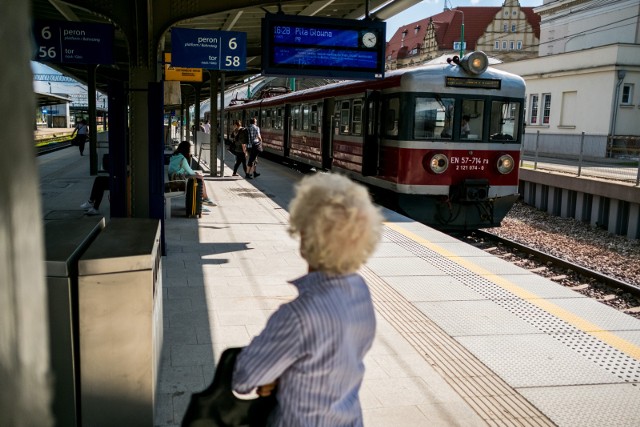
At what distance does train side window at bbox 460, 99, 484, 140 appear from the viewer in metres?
11.4

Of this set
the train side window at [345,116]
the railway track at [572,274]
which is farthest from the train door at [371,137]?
the railway track at [572,274]

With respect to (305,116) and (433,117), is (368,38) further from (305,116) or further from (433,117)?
(305,116)

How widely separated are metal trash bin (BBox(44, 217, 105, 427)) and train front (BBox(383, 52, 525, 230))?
8.51 m

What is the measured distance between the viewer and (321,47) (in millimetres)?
9281

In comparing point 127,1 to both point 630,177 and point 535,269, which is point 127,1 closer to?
point 535,269

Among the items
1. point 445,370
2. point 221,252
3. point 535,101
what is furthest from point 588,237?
point 535,101

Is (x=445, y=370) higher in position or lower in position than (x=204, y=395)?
lower

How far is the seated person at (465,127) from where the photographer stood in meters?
11.4

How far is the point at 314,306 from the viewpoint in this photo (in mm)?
1897

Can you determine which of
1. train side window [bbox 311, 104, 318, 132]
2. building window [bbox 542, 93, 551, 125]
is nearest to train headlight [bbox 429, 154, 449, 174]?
train side window [bbox 311, 104, 318, 132]

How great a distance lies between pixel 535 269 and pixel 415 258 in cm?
276

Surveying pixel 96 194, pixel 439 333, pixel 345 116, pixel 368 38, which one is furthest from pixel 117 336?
pixel 345 116

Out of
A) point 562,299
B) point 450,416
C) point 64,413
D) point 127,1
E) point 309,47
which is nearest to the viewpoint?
point 64,413

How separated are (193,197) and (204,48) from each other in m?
2.49
